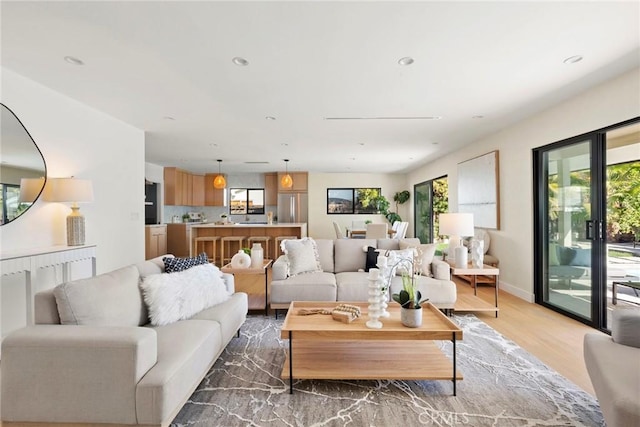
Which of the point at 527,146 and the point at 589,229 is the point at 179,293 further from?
the point at 527,146

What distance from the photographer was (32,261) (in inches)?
105

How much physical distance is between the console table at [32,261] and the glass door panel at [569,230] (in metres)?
5.48

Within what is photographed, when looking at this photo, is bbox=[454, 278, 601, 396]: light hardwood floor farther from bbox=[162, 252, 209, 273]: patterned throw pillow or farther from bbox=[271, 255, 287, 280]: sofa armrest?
bbox=[162, 252, 209, 273]: patterned throw pillow

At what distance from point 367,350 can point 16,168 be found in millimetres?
3658

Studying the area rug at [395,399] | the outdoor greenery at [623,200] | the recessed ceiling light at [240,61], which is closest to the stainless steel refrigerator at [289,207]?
the recessed ceiling light at [240,61]

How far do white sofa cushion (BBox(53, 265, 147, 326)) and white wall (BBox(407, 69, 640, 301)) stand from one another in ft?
14.7

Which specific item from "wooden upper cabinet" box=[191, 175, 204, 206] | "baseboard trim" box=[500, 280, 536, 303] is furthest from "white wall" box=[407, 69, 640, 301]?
"wooden upper cabinet" box=[191, 175, 204, 206]

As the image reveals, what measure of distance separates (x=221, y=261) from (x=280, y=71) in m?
4.61

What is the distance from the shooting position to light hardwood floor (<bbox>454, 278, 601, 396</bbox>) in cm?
240

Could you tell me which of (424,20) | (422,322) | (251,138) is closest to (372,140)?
(251,138)

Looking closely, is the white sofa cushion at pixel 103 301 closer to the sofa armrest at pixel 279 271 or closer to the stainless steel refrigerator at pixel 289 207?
the sofa armrest at pixel 279 271

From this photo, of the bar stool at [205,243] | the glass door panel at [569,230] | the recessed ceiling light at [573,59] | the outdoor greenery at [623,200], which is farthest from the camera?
the bar stool at [205,243]

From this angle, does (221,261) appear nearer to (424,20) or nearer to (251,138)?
(251,138)

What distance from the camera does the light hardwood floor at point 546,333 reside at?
2402mm
